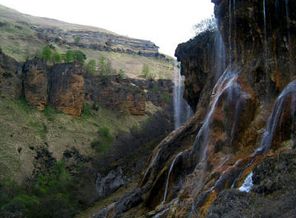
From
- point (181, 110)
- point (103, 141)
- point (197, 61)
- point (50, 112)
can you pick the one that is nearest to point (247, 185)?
point (197, 61)

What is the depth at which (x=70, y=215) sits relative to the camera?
1587 inches

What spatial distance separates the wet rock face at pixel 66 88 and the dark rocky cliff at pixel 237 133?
54.2 metres

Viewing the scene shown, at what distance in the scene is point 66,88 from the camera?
79.5m

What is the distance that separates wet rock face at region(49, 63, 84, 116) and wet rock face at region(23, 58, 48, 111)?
184 cm

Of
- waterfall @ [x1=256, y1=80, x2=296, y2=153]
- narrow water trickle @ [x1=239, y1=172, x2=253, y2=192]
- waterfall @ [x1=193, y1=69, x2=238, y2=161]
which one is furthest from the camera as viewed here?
waterfall @ [x1=193, y1=69, x2=238, y2=161]

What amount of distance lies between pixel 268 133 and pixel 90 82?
73979mm

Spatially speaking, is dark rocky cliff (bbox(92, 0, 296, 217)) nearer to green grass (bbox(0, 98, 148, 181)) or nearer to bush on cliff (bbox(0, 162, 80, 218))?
bush on cliff (bbox(0, 162, 80, 218))

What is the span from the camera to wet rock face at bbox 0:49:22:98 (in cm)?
7425

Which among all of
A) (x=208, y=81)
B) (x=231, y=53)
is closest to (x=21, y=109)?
(x=208, y=81)

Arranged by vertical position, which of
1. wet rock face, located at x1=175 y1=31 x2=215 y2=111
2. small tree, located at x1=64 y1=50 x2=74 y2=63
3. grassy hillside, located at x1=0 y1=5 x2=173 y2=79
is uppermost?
grassy hillside, located at x1=0 y1=5 x2=173 y2=79

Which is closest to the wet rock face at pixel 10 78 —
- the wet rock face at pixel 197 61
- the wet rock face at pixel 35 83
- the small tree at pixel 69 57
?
the wet rock face at pixel 35 83

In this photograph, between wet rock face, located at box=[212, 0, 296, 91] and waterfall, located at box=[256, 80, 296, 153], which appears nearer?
waterfall, located at box=[256, 80, 296, 153]

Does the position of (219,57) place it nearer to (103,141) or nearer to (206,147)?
(206,147)

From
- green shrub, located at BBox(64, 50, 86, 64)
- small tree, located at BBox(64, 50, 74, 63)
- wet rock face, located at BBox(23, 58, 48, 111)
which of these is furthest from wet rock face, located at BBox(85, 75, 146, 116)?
green shrub, located at BBox(64, 50, 86, 64)
